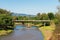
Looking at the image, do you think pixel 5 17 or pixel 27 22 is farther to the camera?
pixel 27 22

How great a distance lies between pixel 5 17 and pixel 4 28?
230 inches

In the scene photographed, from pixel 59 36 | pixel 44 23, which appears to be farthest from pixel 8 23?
pixel 59 36

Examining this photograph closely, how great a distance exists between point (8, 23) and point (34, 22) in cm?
5216

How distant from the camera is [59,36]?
11523mm

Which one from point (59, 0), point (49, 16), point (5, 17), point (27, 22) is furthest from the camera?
point (27, 22)

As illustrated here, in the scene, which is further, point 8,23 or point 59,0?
point 8,23

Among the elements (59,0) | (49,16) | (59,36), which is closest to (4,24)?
(59,0)

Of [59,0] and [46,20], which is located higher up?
[59,0]

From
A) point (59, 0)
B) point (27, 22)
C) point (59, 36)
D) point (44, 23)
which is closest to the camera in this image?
point (59, 36)

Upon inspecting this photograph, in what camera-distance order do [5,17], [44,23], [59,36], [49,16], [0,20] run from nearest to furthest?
[59,36]
[0,20]
[5,17]
[44,23]
[49,16]

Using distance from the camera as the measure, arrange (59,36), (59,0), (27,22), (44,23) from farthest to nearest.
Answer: (27,22)
(44,23)
(59,0)
(59,36)

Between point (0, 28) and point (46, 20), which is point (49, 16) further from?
point (0, 28)

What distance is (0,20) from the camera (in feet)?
261

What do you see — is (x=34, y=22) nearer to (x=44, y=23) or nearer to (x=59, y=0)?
(x=44, y=23)
